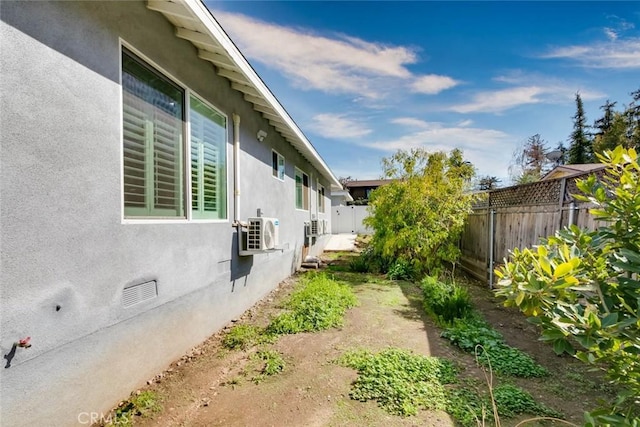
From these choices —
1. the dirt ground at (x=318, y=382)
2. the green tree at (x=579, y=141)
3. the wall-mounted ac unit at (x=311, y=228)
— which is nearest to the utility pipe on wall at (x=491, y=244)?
the dirt ground at (x=318, y=382)

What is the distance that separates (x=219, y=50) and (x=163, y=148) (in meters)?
1.54

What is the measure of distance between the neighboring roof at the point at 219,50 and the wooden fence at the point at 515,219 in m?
4.55

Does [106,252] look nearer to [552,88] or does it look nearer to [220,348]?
[220,348]

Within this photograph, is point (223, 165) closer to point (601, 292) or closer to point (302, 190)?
point (601, 292)

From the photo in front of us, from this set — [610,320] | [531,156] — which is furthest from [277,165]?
[531,156]

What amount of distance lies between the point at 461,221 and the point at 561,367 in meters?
4.73

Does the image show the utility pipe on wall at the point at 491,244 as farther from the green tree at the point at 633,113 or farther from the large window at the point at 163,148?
the green tree at the point at 633,113

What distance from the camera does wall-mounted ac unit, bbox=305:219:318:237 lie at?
10680 mm

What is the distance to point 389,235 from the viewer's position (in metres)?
8.05

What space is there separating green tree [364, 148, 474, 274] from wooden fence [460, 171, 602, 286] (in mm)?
605

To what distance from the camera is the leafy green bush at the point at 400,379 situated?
8.70 feet

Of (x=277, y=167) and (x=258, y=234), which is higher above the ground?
(x=277, y=167)

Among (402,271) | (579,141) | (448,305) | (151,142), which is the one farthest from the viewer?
(579,141)

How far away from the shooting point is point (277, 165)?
7.53m
